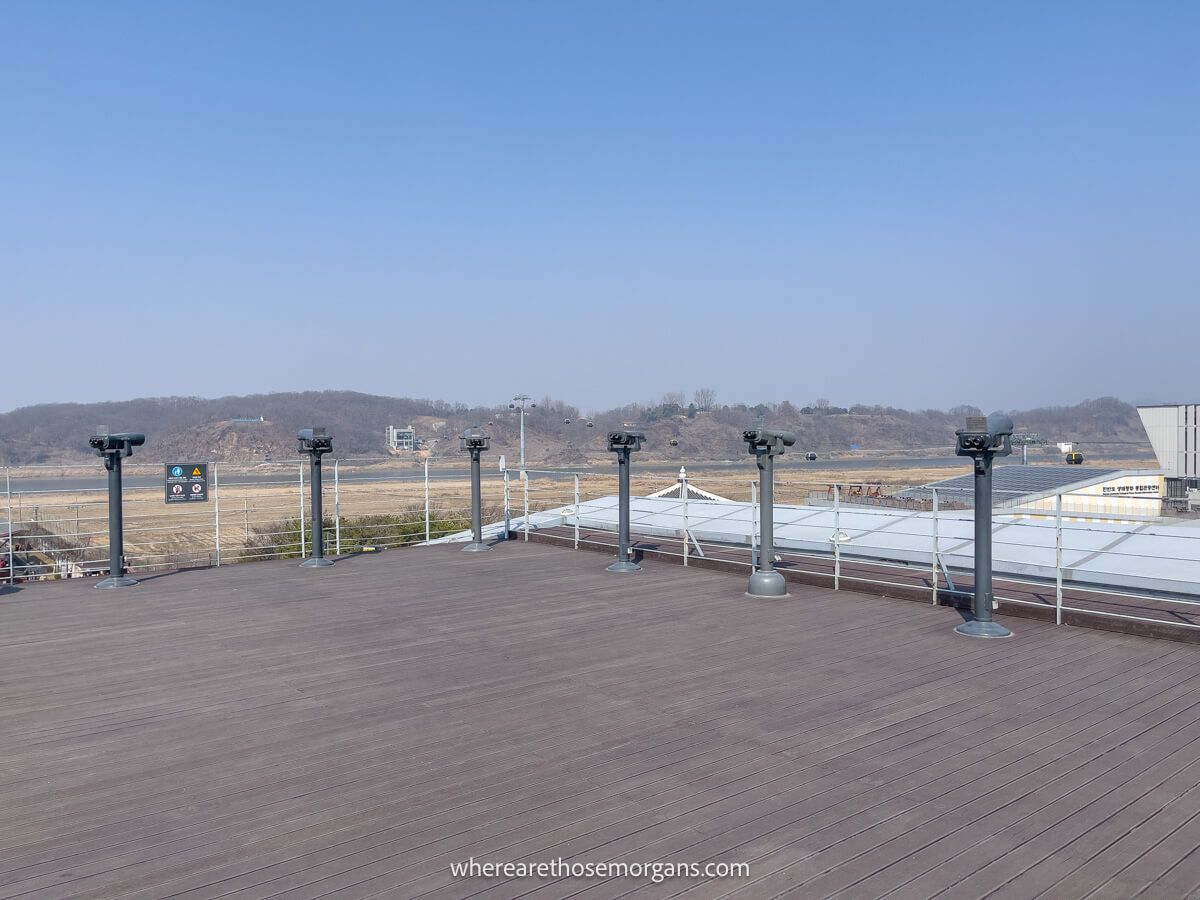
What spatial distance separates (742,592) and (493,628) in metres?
2.71

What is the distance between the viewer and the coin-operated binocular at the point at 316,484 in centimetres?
1014

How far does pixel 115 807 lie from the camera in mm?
3457

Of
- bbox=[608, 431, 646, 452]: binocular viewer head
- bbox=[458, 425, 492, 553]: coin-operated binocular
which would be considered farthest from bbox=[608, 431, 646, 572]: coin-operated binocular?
bbox=[458, 425, 492, 553]: coin-operated binocular

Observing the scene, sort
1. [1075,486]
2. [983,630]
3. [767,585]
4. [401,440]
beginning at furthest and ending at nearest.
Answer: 1. [401,440]
2. [1075,486]
3. [767,585]
4. [983,630]

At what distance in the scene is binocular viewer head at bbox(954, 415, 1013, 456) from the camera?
6.54 m

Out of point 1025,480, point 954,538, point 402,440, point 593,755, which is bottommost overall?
point 1025,480

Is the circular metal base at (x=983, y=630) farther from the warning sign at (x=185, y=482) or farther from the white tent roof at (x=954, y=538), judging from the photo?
the warning sign at (x=185, y=482)

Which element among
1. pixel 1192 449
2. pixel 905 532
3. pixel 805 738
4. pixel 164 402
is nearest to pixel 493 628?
pixel 805 738

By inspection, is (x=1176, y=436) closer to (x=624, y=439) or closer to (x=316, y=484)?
(x=624, y=439)

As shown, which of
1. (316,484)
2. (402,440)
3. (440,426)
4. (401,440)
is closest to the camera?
(316,484)

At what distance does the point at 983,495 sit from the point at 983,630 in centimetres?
104

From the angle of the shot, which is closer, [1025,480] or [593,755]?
[593,755]

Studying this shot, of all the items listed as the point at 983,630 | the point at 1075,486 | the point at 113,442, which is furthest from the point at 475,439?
the point at 1075,486

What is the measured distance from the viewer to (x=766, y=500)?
8141 mm
